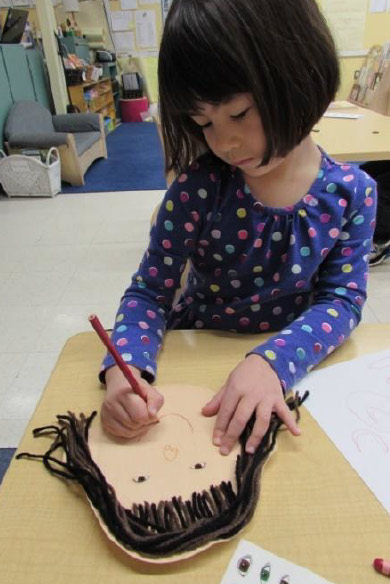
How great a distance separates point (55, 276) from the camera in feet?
6.95

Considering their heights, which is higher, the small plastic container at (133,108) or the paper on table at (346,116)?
the paper on table at (346,116)

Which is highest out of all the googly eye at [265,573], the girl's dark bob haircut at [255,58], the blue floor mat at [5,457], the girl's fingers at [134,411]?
the girl's dark bob haircut at [255,58]

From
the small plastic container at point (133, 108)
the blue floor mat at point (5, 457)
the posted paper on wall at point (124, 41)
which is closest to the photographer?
the blue floor mat at point (5, 457)

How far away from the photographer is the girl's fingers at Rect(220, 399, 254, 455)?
433 mm

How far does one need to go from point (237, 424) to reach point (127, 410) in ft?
0.37

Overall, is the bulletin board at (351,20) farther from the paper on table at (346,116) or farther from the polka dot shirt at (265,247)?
the polka dot shirt at (265,247)

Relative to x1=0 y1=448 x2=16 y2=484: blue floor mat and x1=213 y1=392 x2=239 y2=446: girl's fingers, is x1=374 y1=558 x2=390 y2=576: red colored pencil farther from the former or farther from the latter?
x1=0 y1=448 x2=16 y2=484: blue floor mat

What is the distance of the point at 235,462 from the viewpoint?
416mm

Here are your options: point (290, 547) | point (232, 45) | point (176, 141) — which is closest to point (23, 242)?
point (176, 141)

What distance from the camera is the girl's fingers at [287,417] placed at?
1.48 feet

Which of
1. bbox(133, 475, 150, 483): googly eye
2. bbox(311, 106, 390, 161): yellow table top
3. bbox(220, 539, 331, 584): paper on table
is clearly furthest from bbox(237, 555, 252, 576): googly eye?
bbox(311, 106, 390, 161): yellow table top

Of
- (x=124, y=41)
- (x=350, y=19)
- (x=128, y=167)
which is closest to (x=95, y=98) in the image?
(x=124, y=41)

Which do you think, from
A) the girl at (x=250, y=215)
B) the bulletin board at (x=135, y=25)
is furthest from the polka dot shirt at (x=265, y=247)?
the bulletin board at (x=135, y=25)

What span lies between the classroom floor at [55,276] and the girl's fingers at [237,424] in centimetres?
96
